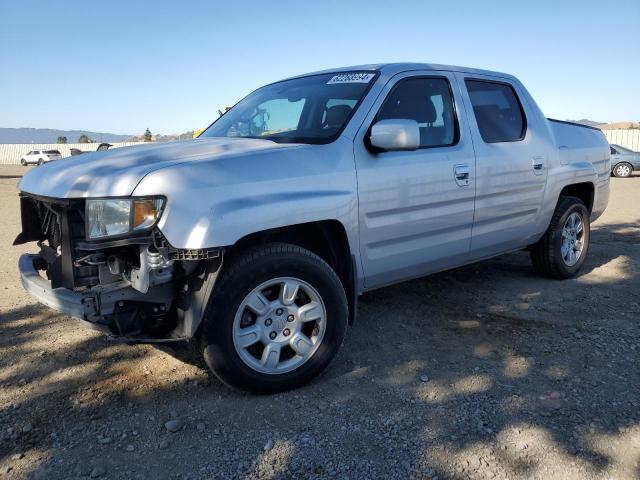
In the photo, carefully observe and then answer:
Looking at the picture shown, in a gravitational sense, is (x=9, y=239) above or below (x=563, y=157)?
below

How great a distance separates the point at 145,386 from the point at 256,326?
809 millimetres

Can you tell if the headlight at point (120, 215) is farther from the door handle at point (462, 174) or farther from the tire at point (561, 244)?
the tire at point (561, 244)

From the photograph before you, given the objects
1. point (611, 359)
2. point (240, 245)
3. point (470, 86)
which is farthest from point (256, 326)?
point (470, 86)

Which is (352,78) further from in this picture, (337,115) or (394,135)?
(394,135)

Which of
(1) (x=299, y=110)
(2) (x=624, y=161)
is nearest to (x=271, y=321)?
(1) (x=299, y=110)

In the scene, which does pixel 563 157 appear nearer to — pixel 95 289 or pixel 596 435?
pixel 596 435

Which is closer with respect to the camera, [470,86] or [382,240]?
[382,240]

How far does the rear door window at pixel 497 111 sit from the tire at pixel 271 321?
2.02 metres

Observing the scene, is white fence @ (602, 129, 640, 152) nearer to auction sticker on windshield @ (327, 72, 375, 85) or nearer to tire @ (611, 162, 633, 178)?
tire @ (611, 162, 633, 178)

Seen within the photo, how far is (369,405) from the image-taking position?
2.94 m

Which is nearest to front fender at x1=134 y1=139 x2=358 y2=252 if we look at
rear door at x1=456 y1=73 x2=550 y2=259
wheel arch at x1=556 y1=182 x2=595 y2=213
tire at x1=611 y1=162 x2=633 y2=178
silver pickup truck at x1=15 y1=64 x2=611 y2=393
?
silver pickup truck at x1=15 y1=64 x2=611 y2=393

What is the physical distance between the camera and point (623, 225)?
28.3 feet

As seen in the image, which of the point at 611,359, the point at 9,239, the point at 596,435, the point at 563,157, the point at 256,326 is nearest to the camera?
the point at 596,435

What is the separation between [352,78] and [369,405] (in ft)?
7.34
